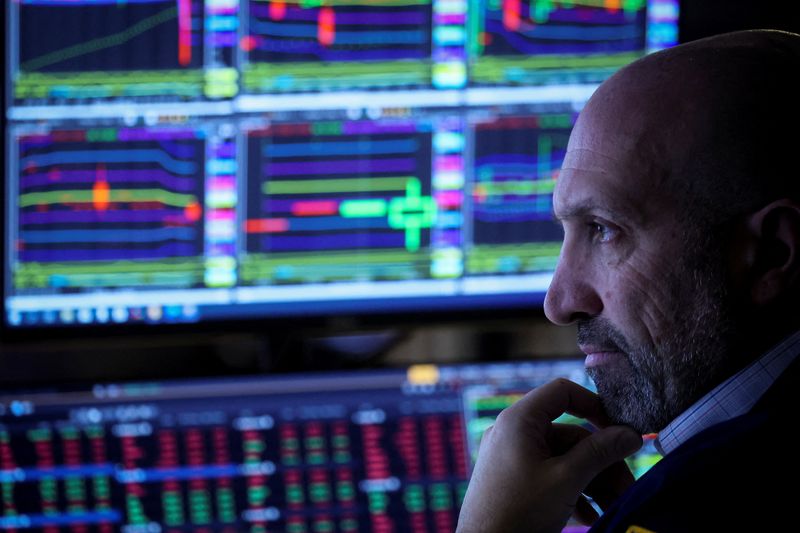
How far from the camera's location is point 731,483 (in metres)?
0.82

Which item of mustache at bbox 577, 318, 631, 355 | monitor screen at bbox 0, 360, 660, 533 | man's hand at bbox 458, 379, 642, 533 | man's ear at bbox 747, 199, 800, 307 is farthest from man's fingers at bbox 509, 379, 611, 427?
monitor screen at bbox 0, 360, 660, 533

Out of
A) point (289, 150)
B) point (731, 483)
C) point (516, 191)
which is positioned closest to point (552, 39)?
point (516, 191)

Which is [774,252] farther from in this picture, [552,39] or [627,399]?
[552,39]

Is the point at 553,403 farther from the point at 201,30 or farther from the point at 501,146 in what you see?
the point at 201,30

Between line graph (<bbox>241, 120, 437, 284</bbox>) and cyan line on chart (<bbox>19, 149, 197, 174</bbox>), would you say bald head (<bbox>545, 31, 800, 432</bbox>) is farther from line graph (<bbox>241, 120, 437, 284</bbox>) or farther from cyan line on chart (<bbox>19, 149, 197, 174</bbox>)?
cyan line on chart (<bbox>19, 149, 197, 174</bbox>)

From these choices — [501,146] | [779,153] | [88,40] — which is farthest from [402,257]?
[779,153]

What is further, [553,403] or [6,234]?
[6,234]

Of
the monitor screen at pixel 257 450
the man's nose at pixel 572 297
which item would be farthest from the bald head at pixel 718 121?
the monitor screen at pixel 257 450

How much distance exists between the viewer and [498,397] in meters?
1.77

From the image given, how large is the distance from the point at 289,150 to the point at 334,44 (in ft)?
0.58

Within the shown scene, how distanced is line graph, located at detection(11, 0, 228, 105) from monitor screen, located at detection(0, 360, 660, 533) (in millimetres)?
456

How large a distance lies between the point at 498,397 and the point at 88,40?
85cm

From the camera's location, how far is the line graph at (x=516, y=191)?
5.71ft

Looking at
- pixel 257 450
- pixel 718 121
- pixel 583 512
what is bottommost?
pixel 257 450
